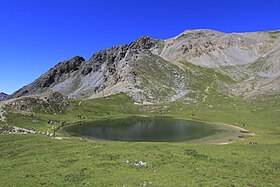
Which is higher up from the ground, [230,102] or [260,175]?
[230,102]

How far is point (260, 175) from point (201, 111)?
419 ft

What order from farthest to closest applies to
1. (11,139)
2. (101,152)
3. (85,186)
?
(11,139) < (101,152) < (85,186)

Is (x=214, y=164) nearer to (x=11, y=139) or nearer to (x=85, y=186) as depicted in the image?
(x=85, y=186)

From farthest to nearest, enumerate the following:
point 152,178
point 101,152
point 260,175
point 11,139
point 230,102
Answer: point 230,102 < point 11,139 < point 101,152 < point 260,175 < point 152,178

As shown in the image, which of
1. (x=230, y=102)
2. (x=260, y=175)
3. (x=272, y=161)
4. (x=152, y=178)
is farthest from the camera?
(x=230, y=102)

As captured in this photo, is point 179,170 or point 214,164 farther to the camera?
point 214,164

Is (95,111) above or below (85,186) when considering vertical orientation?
above

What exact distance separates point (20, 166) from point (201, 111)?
133836 mm

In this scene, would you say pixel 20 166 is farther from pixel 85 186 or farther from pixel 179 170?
pixel 179 170

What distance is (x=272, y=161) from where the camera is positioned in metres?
50.4

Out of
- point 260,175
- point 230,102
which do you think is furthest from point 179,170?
point 230,102

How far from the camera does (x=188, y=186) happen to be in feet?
125

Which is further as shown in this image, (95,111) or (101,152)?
(95,111)

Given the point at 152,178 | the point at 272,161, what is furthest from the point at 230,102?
the point at 152,178
